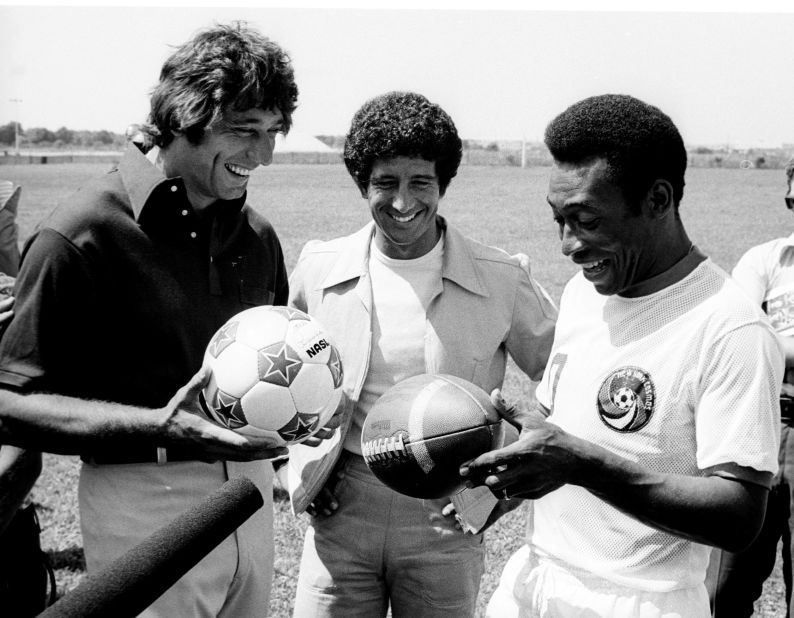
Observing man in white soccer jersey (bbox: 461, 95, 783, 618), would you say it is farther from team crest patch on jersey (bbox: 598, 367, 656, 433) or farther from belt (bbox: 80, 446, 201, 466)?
belt (bbox: 80, 446, 201, 466)

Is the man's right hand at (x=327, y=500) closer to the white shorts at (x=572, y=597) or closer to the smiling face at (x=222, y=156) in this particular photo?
the white shorts at (x=572, y=597)

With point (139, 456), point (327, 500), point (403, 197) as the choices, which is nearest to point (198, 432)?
point (139, 456)

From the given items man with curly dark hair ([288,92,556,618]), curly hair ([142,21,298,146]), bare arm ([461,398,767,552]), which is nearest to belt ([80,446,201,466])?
man with curly dark hair ([288,92,556,618])

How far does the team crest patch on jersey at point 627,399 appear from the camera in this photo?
2.51 m

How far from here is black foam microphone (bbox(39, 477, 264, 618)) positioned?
99 cm

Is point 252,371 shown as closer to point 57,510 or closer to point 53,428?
point 53,428

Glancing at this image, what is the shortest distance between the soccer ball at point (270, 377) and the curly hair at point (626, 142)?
1139mm

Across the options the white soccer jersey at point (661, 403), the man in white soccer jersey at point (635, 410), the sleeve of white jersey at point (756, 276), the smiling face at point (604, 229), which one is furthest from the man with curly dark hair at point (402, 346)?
the sleeve of white jersey at point (756, 276)

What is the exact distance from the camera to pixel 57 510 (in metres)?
6.89

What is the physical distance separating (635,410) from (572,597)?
61 cm

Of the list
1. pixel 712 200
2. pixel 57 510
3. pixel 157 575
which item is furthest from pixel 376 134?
pixel 712 200

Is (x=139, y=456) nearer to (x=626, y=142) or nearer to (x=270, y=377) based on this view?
(x=270, y=377)

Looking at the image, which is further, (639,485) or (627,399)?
(627,399)

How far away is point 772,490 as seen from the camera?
197 inches
